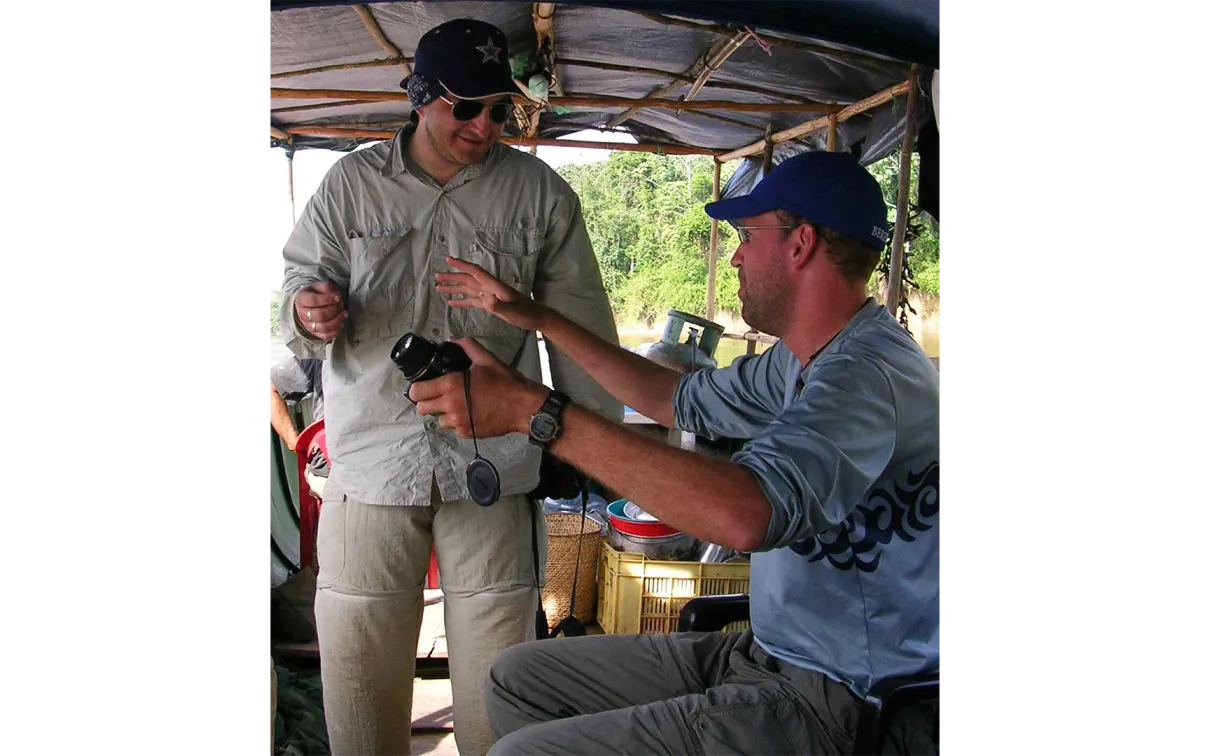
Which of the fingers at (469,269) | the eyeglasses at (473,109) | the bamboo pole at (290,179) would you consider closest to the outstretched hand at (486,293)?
the fingers at (469,269)

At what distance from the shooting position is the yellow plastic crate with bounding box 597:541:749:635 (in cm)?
466

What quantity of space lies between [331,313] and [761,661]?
134cm

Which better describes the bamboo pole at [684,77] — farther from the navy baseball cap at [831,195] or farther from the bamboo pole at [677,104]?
the navy baseball cap at [831,195]

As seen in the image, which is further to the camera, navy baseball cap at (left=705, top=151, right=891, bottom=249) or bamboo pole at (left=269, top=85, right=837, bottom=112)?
bamboo pole at (left=269, top=85, right=837, bottom=112)

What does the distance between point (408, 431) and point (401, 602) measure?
0.48m

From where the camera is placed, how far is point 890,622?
181 cm

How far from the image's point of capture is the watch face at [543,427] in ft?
5.40

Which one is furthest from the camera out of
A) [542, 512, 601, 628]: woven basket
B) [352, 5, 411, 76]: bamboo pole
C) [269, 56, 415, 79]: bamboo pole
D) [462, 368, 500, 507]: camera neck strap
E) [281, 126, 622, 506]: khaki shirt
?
[542, 512, 601, 628]: woven basket

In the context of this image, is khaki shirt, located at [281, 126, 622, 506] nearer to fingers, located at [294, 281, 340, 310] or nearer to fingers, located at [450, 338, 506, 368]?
fingers, located at [294, 281, 340, 310]

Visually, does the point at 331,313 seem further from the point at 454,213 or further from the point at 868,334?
the point at 868,334

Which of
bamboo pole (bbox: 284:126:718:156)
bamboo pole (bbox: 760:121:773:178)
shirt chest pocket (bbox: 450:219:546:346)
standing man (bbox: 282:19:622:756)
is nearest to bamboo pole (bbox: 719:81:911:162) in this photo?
bamboo pole (bbox: 760:121:773:178)

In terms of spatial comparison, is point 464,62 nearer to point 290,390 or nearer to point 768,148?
point 290,390

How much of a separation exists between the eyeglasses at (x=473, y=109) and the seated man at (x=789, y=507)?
437 millimetres

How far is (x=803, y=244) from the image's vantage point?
78.9 inches
